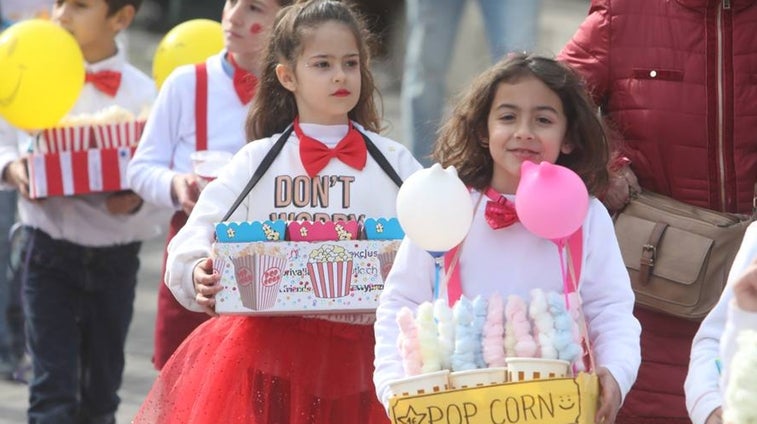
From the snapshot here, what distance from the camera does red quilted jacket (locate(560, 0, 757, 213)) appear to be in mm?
4984

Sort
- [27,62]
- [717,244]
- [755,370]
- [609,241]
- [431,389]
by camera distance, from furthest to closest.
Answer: [27,62] < [717,244] < [609,241] < [431,389] < [755,370]

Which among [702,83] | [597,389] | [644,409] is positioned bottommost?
[644,409]

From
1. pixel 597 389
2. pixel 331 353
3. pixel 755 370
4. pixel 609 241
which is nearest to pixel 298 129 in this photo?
pixel 331 353

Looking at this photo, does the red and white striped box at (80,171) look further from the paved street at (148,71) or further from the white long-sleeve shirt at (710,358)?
the white long-sleeve shirt at (710,358)

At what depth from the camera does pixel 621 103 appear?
5164 millimetres

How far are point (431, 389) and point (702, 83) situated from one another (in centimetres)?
158

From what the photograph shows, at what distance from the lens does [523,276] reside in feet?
14.0

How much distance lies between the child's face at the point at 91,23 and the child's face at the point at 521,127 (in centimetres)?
280

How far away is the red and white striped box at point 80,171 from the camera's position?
6.35 metres

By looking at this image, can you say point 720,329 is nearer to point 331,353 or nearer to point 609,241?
point 609,241

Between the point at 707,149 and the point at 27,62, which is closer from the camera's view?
the point at 707,149

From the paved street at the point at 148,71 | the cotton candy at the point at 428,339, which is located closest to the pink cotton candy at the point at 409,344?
the cotton candy at the point at 428,339

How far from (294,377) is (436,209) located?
1091 millimetres

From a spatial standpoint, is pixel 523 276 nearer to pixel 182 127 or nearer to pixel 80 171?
pixel 182 127
